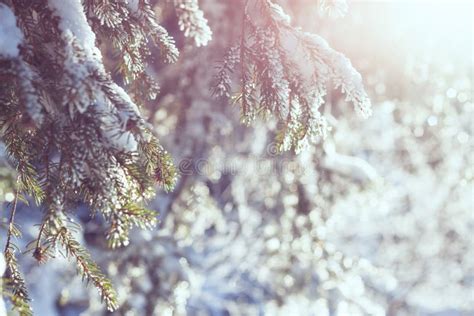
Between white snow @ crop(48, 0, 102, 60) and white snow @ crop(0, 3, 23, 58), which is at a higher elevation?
white snow @ crop(48, 0, 102, 60)

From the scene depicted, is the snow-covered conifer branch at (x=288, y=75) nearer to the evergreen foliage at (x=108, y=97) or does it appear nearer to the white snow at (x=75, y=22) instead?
the evergreen foliage at (x=108, y=97)

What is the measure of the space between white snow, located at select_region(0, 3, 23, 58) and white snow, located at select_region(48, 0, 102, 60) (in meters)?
0.12

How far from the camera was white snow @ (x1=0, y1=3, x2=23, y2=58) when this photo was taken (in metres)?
1.27

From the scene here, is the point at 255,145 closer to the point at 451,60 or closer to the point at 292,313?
the point at 292,313

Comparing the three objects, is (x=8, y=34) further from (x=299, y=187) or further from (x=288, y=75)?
(x=299, y=187)

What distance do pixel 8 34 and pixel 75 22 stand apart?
0.18 meters

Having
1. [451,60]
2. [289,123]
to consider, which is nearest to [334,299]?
[451,60]

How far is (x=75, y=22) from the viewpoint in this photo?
4.66ft

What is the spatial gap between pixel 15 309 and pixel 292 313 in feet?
20.7

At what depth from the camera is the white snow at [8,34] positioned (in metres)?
1.27

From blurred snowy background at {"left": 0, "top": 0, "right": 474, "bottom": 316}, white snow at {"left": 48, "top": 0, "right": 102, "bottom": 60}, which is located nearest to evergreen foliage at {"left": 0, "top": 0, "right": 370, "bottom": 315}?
white snow at {"left": 48, "top": 0, "right": 102, "bottom": 60}

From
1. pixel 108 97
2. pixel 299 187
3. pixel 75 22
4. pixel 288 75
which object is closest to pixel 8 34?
pixel 75 22

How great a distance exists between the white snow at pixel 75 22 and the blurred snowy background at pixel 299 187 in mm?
1607

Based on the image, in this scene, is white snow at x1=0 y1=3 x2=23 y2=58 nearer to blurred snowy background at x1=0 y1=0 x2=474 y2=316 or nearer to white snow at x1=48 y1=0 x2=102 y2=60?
white snow at x1=48 y1=0 x2=102 y2=60
